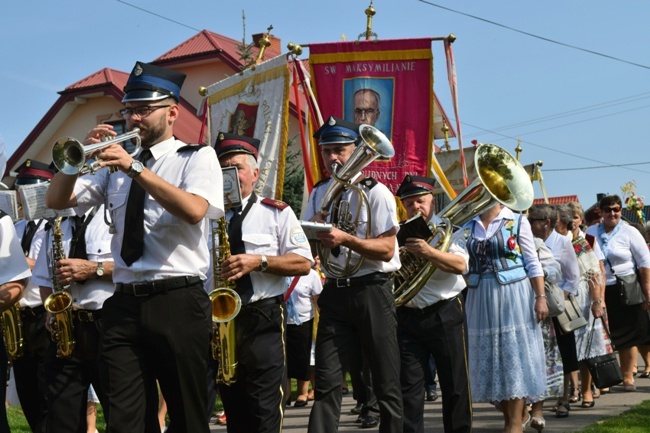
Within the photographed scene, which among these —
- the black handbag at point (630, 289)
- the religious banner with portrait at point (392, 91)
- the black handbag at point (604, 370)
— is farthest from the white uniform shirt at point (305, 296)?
the black handbag at point (630, 289)

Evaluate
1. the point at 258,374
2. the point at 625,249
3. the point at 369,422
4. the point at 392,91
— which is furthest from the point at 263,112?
the point at 625,249

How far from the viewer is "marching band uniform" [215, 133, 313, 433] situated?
637 centimetres

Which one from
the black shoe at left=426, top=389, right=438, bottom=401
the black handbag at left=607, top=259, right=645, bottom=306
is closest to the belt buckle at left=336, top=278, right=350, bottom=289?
the black shoe at left=426, top=389, right=438, bottom=401

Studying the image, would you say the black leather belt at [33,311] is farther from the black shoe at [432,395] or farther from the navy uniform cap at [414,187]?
the black shoe at [432,395]

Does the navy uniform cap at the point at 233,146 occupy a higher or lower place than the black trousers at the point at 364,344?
higher

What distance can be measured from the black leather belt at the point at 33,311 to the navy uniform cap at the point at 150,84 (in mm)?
3121

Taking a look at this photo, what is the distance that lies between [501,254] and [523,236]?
0.78 ft

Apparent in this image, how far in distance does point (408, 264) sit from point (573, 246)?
3687mm

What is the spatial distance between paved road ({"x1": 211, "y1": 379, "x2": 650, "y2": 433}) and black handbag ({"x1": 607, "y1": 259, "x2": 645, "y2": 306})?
104 centimetres

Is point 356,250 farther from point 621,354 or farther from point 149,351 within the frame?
point 621,354

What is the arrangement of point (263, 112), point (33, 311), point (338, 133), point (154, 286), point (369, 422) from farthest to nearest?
point (263, 112), point (369, 422), point (33, 311), point (338, 133), point (154, 286)

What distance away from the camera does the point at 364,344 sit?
23.1 ft

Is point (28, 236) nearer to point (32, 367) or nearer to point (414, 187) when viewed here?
point (32, 367)

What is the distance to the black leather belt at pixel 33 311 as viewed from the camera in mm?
7949
